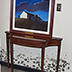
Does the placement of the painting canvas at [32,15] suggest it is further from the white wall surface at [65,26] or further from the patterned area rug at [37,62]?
the patterned area rug at [37,62]

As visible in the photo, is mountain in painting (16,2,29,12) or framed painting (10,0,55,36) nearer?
framed painting (10,0,55,36)

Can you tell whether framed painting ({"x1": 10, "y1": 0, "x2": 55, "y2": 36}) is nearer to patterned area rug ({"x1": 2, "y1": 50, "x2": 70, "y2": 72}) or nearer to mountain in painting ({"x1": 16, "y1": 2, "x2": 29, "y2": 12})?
mountain in painting ({"x1": 16, "y1": 2, "x2": 29, "y2": 12})

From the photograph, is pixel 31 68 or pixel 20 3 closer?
pixel 20 3

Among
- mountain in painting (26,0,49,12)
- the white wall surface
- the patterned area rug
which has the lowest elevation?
the patterned area rug

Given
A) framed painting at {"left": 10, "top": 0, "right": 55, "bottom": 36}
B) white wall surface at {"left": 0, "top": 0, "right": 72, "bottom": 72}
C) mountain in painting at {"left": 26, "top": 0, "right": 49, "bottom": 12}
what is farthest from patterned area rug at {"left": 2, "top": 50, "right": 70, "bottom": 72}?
mountain in painting at {"left": 26, "top": 0, "right": 49, "bottom": 12}

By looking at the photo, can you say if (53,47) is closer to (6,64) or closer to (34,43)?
(34,43)

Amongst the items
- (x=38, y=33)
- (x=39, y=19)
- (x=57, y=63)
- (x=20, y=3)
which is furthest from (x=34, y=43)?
(x=20, y=3)

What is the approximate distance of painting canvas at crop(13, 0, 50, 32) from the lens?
7.73 feet

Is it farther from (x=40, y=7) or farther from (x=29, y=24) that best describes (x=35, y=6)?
(x=29, y=24)

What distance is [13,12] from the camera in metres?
2.54

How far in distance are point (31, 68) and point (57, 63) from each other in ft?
2.20

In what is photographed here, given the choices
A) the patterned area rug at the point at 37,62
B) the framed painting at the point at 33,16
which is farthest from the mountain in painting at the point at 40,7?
the patterned area rug at the point at 37,62

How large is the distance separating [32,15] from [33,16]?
3 cm

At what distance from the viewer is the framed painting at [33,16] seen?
2322 millimetres
